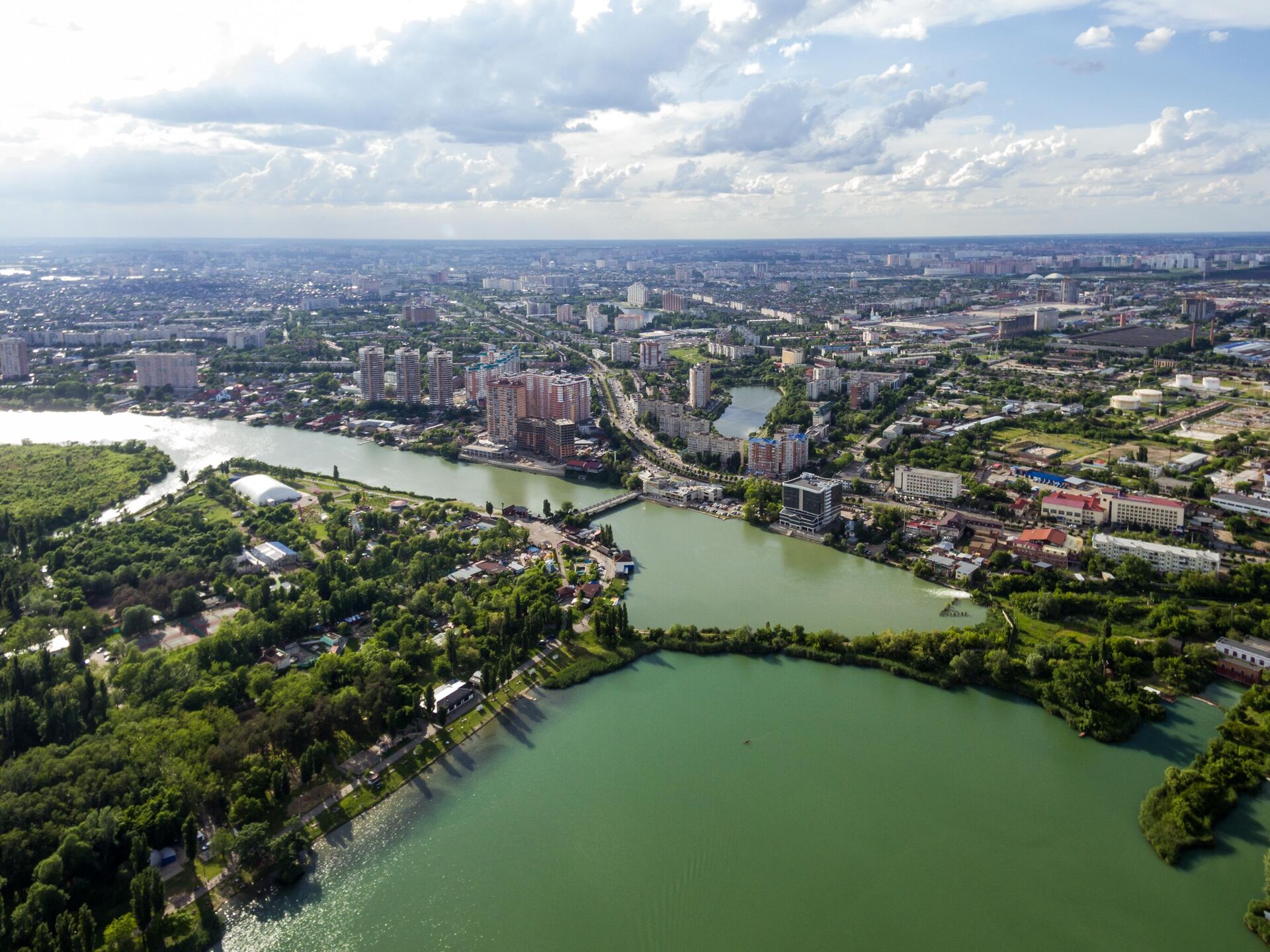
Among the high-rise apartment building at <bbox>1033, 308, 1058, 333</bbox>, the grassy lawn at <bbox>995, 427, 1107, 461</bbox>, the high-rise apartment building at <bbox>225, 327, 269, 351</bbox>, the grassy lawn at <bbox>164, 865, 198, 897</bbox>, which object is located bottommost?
the grassy lawn at <bbox>164, 865, 198, 897</bbox>

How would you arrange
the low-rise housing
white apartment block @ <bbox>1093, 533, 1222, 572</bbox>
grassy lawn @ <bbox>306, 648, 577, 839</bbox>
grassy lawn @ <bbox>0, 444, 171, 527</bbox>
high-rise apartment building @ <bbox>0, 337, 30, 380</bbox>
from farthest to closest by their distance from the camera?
1. high-rise apartment building @ <bbox>0, 337, 30, 380</bbox>
2. grassy lawn @ <bbox>0, 444, 171, 527</bbox>
3. white apartment block @ <bbox>1093, 533, 1222, 572</bbox>
4. the low-rise housing
5. grassy lawn @ <bbox>306, 648, 577, 839</bbox>

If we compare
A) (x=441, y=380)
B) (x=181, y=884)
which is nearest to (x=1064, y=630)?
Answer: (x=181, y=884)

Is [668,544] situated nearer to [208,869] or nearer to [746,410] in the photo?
[208,869]

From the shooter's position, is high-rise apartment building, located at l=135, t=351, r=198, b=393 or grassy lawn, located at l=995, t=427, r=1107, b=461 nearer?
grassy lawn, located at l=995, t=427, r=1107, b=461

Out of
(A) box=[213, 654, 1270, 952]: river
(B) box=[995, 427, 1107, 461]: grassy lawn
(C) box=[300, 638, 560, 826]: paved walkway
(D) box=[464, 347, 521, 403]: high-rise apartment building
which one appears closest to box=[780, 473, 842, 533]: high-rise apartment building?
(A) box=[213, 654, 1270, 952]: river

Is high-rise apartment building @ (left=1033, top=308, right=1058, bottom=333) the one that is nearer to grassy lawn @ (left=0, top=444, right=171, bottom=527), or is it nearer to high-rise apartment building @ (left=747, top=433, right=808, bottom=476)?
Result: high-rise apartment building @ (left=747, top=433, right=808, bottom=476)

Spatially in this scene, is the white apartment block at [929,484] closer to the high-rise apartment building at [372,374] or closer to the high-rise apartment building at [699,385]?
the high-rise apartment building at [699,385]
